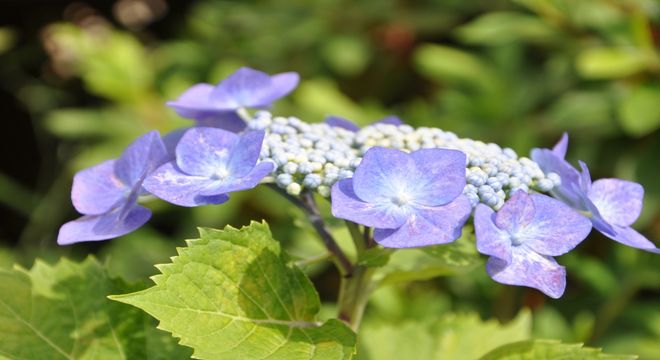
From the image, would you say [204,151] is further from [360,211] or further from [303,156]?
[360,211]

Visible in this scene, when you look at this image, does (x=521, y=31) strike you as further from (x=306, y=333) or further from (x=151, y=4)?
(x=151, y=4)

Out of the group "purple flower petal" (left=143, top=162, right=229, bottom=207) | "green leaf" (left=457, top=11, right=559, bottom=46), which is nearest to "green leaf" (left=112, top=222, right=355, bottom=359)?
"purple flower petal" (left=143, top=162, right=229, bottom=207)

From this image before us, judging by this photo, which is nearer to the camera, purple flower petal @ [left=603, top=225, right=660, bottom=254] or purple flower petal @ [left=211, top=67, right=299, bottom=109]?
purple flower petal @ [left=603, top=225, right=660, bottom=254]

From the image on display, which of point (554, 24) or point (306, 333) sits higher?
point (554, 24)

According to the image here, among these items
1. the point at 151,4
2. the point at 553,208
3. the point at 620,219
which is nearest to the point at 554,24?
the point at 620,219

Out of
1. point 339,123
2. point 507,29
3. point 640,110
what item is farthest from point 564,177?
point 507,29

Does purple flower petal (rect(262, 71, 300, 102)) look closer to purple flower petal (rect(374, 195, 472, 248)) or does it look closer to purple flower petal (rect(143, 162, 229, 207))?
purple flower petal (rect(143, 162, 229, 207))
